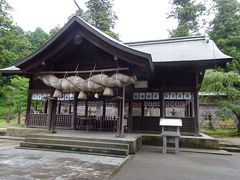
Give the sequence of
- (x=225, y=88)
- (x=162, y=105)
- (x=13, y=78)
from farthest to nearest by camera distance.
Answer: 1. (x=13, y=78)
2. (x=225, y=88)
3. (x=162, y=105)

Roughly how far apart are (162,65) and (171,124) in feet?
9.88

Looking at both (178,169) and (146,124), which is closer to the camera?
(178,169)

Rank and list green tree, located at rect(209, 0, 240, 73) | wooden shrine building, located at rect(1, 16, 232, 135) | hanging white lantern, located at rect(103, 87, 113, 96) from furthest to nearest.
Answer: green tree, located at rect(209, 0, 240, 73), wooden shrine building, located at rect(1, 16, 232, 135), hanging white lantern, located at rect(103, 87, 113, 96)

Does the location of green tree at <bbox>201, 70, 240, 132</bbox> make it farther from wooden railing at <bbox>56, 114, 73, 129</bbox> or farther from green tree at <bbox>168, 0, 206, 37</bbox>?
green tree at <bbox>168, 0, 206, 37</bbox>

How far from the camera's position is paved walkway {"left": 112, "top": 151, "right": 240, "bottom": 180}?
15.5 ft

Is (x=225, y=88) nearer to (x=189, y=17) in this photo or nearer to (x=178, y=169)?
(x=178, y=169)

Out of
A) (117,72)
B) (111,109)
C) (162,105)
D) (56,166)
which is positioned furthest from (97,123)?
(56,166)

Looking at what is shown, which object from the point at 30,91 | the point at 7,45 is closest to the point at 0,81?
the point at 7,45

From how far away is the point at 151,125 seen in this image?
1030 centimetres

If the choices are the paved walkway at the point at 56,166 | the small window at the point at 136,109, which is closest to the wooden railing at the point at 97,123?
the small window at the point at 136,109

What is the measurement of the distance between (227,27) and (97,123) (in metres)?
18.2

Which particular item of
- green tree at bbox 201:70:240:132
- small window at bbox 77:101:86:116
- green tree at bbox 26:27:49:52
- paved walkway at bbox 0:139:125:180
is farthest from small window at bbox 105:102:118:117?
green tree at bbox 26:27:49:52

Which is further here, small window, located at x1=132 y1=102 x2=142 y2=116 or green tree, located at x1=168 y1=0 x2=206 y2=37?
green tree, located at x1=168 y1=0 x2=206 y2=37

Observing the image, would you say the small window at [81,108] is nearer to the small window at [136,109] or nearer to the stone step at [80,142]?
the small window at [136,109]
